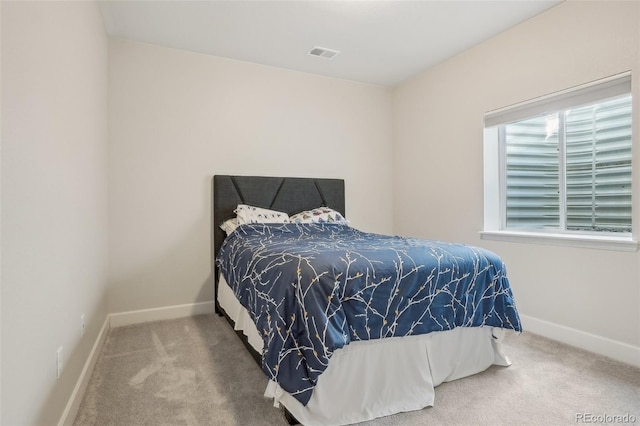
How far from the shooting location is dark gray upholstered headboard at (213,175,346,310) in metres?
3.34

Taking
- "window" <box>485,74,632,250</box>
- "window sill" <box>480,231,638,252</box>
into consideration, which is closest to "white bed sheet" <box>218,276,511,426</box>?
"window sill" <box>480,231,638,252</box>

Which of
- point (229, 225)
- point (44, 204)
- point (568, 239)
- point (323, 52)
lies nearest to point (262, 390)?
point (44, 204)

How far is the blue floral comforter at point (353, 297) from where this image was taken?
1.51 metres

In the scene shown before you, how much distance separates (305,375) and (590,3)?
309 centimetres

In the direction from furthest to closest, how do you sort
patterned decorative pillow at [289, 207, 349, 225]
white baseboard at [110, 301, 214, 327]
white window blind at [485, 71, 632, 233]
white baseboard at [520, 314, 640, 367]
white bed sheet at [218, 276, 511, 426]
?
patterned decorative pillow at [289, 207, 349, 225], white baseboard at [110, 301, 214, 327], white window blind at [485, 71, 632, 233], white baseboard at [520, 314, 640, 367], white bed sheet at [218, 276, 511, 426]

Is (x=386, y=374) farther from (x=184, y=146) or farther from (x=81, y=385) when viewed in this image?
(x=184, y=146)

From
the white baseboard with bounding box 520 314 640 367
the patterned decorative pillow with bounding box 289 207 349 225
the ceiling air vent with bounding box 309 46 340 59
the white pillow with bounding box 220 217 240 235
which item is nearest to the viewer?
the white baseboard with bounding box 520 314 640 367

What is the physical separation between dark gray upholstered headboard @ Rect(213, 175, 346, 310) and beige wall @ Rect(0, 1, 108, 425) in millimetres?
1218

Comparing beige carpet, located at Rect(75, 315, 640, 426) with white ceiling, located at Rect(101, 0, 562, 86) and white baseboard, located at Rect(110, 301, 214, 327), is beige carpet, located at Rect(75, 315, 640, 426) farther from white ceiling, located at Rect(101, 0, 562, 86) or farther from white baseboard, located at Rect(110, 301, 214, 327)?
white ceiling, located at Rect(101, 0, 562, 86)

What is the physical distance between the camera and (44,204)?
1.32m

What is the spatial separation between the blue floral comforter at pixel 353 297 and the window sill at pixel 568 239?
856mm

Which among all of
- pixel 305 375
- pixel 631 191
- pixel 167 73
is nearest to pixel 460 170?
pixel 631 191

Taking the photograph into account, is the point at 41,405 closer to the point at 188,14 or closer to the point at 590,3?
the point at 188,14

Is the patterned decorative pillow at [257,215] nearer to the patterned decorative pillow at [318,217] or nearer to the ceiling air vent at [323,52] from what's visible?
the patterned decorative pillow at [318,217]
